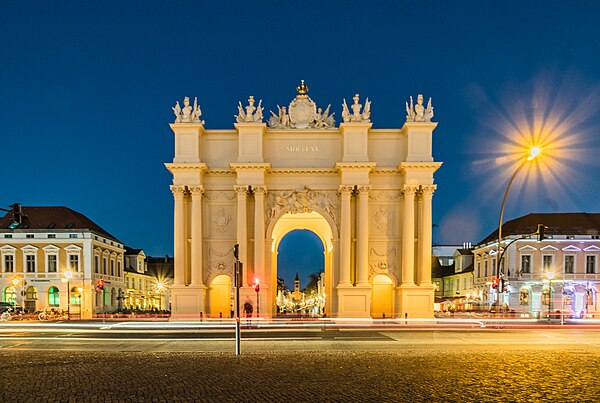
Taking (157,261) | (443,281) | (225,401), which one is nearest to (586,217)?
(443,281)

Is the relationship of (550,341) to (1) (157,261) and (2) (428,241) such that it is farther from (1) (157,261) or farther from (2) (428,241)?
(1) (157,261)

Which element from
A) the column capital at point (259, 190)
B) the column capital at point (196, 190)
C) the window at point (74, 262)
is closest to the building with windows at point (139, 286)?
the window at point (74, 262)

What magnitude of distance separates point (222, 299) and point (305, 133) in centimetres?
1513

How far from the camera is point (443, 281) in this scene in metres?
82.5

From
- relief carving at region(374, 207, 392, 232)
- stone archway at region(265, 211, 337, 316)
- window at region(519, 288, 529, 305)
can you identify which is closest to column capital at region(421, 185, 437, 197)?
relief carving at region(374, 207, 392, 232)

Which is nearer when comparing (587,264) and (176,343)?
(176,343)

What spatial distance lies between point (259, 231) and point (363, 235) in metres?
7.99

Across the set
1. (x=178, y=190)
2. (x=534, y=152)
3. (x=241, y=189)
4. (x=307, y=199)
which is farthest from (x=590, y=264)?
(x=178, y=190)

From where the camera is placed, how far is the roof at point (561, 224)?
2191 inches

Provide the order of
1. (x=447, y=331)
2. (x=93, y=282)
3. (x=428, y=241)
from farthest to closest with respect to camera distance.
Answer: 1. (x=93, y=282)
2. (x=428, y=241)
3. (x=447, y=331)

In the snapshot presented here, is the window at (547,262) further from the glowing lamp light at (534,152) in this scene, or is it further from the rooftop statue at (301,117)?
the glowing lamp light at (534,152)

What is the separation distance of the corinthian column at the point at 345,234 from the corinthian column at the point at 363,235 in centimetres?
84

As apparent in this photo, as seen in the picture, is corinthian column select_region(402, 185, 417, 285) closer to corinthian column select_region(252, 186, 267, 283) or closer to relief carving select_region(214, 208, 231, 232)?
corinthian column select_region(252, 186, 267, 283)

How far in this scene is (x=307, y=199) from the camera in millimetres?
38906
